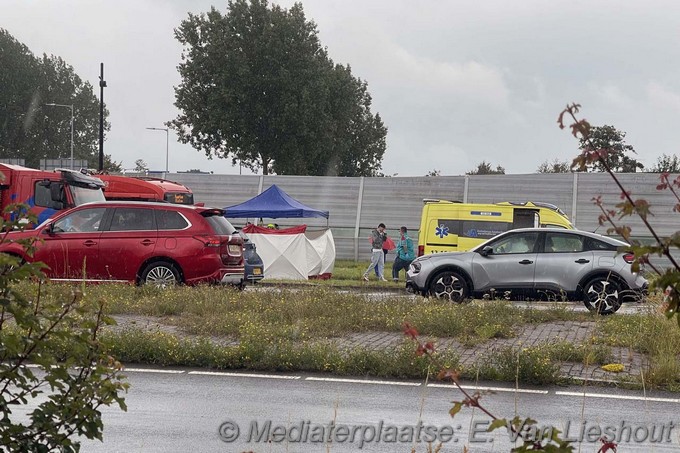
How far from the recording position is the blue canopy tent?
29.6m

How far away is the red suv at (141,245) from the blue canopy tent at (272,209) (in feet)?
36.5

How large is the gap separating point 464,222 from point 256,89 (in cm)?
3552

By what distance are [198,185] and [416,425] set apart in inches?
1207

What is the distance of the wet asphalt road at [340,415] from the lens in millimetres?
7137

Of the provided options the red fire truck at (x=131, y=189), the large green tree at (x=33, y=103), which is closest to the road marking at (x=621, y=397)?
the red fire truck at (x=131, y=189)

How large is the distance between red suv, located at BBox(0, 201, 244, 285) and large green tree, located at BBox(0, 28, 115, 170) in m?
68.8

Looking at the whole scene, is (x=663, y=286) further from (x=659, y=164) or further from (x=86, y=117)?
(x=86, y=117)

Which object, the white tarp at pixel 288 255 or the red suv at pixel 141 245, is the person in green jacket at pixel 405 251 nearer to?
the white tarp at pixel 288 255

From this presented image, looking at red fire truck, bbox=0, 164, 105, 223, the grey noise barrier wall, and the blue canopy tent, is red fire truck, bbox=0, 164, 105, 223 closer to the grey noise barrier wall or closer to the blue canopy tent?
the blue canopy tent

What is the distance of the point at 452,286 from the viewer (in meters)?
18.8

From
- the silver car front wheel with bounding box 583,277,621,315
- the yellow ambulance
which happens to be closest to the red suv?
the silver car front wheel with bounding box 583,277,621,315

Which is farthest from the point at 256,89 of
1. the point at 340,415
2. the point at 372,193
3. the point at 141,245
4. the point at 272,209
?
the point at 340,415

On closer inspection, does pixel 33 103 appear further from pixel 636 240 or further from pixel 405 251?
pixel 636 240

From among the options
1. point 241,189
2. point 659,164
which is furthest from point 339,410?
point 659,164
